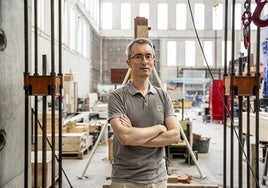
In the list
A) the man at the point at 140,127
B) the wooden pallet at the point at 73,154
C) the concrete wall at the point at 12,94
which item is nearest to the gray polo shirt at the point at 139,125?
the man at the point at 140,127

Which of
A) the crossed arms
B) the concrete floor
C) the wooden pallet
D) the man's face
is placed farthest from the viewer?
the wooden pallet

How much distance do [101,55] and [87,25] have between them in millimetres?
4326

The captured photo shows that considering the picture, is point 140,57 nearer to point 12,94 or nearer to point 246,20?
point 246,20

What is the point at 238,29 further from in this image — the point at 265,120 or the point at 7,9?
the point at 7,9

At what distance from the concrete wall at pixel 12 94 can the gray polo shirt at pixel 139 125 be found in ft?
2.08

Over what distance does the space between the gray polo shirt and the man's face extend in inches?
4.6

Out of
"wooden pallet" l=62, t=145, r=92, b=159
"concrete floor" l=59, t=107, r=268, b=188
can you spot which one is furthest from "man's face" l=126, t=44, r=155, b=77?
"wooden pallet" l=62, t=145, r=92, b=159

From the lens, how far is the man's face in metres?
1.91

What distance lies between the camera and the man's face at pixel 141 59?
191cm

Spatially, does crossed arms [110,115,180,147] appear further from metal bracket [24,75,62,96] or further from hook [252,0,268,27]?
hook [252,0,268,27]

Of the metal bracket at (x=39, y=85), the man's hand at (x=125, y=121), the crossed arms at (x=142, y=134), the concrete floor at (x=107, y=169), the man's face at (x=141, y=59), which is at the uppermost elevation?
the man's face at (x=141, y=59)

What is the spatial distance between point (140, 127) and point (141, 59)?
0.40 metres

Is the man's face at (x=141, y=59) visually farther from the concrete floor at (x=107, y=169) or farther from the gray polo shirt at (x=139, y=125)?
the concrete floor at (x=107, y=169)

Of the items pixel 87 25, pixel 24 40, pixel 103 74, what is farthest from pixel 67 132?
pixel 103 74
